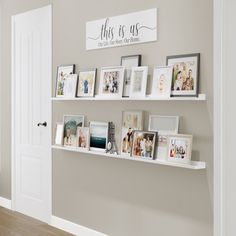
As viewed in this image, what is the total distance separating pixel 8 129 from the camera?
16.4ft

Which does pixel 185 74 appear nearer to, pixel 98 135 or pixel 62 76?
pixel 98 135

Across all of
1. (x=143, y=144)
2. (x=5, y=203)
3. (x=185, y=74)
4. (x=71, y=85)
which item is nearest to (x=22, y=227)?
(x=5, y=203)

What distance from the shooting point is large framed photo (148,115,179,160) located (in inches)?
118

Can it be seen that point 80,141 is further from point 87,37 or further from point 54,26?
point 54,26

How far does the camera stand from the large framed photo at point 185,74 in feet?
9.30

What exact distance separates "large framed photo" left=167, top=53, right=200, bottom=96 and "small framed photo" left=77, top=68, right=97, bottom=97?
0.87m

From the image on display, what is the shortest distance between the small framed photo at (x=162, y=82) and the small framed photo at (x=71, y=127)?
100cm

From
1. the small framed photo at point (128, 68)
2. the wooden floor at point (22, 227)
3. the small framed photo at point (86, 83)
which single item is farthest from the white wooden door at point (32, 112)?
the small framed photo at point (128, 68)

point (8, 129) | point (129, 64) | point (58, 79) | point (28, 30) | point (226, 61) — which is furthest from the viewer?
point (8, 129)

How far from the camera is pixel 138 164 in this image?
3.30m

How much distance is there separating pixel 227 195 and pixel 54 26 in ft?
8.58

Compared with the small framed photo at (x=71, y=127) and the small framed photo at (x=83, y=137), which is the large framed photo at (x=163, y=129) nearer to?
the small framed photo at (x=83, y=137)

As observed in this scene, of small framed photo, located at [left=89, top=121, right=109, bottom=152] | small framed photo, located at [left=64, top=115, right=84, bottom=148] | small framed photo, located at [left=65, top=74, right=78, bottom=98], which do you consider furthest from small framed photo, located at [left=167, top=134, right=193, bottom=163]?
small framed photo, located at [left=65, top=74, right=78, bottom=98]

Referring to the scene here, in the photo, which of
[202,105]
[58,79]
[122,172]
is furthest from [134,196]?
[58,79]
